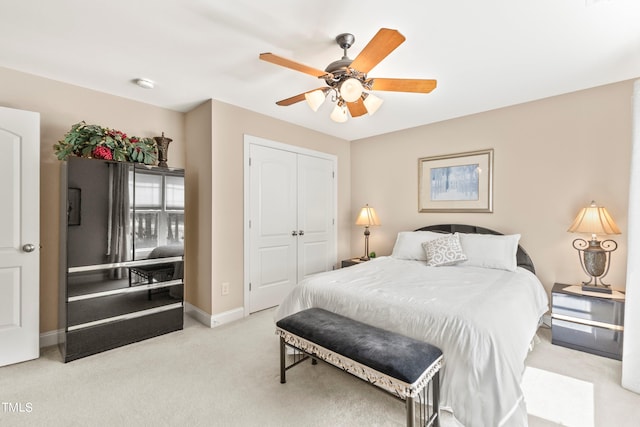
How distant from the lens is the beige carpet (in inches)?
67.6

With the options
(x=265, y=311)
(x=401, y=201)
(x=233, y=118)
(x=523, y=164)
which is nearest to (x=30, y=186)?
(x=233, y=118)

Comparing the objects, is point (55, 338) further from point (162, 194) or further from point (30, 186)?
point (162, 194)

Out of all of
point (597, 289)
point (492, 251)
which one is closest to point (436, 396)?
point (492, 251)

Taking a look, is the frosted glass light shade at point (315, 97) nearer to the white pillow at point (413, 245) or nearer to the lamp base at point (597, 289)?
the white pillow at point (413, 245)

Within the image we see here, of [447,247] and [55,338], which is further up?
[447,247]

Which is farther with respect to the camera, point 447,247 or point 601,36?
point 447,247

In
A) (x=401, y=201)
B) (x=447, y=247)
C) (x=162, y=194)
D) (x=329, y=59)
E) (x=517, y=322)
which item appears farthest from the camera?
(x=401, y=201)

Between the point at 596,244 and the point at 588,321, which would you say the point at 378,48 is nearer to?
the point at 596,244

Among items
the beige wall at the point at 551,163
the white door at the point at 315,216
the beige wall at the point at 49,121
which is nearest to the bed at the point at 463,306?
the beige wall at the point at 551,163

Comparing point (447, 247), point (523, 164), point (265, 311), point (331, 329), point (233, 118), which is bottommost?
point (265, 311)

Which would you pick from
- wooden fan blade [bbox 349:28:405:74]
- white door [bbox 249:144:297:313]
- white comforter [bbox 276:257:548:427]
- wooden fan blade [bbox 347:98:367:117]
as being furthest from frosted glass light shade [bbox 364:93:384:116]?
white door [bbox 249:144:297:313]

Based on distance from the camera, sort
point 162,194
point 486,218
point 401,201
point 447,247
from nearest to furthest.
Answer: point 162,194 < point 447,247 < point 486,218 < point 401,201

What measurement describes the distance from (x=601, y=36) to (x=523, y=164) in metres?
1.46

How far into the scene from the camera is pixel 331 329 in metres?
1.84
